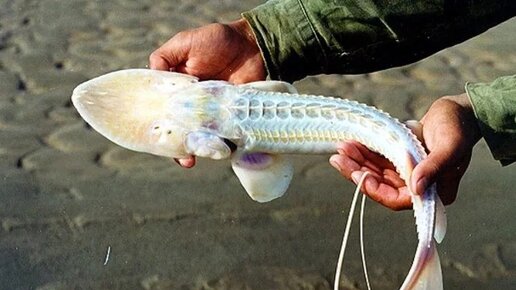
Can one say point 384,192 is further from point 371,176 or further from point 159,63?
point 159,63

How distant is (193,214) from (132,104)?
64.2 inches

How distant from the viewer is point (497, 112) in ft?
10.1

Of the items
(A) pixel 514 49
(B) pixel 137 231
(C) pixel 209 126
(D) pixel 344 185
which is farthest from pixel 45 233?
(A) pixel 514 49

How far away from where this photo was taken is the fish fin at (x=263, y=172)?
2.97m

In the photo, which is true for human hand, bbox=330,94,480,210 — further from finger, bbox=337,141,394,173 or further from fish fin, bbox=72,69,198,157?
fish fin, bbox=72,69,198,157

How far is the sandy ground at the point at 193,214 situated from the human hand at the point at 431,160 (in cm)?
121

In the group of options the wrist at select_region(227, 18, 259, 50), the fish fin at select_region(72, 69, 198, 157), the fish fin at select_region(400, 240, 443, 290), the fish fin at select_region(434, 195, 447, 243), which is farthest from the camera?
the wrist at select_region(227, 18, 259, 50)

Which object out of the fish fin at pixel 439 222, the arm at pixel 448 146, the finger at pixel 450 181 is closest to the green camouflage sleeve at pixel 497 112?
the arm at pixel 448 146

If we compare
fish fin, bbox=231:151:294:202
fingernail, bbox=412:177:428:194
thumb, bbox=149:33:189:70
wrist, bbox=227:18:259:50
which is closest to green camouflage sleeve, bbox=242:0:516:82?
wrist, bbox=227:18:259:50

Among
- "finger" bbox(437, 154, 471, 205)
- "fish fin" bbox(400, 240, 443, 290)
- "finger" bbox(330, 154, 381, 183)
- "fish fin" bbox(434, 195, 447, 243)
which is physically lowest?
"finger" bbox(437, 154, 471, 205)

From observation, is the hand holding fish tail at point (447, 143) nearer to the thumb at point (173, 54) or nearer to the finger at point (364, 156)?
the finger at point (364, 156)

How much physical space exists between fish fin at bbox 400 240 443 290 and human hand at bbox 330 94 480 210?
311mm

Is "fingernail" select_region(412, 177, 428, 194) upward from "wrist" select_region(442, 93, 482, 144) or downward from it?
upward

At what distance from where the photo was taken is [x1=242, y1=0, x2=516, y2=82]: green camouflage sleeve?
3303 millimetres
